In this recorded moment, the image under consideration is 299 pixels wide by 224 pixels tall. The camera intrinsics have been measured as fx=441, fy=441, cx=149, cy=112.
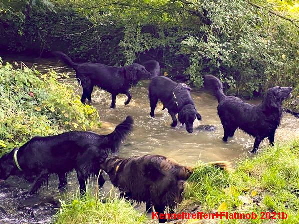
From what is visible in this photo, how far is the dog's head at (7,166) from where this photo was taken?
247 inches

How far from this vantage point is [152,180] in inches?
203

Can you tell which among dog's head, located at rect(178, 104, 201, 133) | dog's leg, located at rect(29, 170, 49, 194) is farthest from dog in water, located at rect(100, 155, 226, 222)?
dog's head, located at rect(178, 104, 201, 133)

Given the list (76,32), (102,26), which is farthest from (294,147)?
(76,32)

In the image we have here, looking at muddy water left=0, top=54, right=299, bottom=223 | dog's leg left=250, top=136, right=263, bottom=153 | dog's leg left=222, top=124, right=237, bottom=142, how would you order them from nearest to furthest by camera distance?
muddy water left=0, top=54, right=299, bottom=223
dog's leg left=250, top=136, right=263, bottom=153
dog's leg left=222, top=124, right=237, bottom=142

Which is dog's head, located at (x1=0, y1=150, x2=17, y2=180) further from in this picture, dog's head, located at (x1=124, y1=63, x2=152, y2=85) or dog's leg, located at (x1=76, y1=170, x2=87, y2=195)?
dog's head, located at (x1=124, y1=63, x2=152, y2=85)

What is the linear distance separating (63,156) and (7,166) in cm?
84

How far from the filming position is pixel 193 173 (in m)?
5.20

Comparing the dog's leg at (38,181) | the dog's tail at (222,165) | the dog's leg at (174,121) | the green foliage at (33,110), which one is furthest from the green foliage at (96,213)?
the dog's leg at (174,121)

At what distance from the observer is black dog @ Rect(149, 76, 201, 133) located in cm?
895

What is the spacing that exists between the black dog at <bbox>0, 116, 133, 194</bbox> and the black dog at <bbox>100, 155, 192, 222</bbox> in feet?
1.70

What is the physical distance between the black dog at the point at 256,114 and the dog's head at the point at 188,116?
1.79ft

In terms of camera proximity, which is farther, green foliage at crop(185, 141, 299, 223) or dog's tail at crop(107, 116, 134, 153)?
dog's tail at crop(107, 116, 134, 153)

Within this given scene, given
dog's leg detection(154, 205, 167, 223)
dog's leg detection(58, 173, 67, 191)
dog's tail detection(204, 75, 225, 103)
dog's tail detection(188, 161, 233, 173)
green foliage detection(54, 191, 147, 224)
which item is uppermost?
dog's tail detection(204, 75, 225, 103)

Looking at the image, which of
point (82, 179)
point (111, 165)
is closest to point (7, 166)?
point (82, 179)
